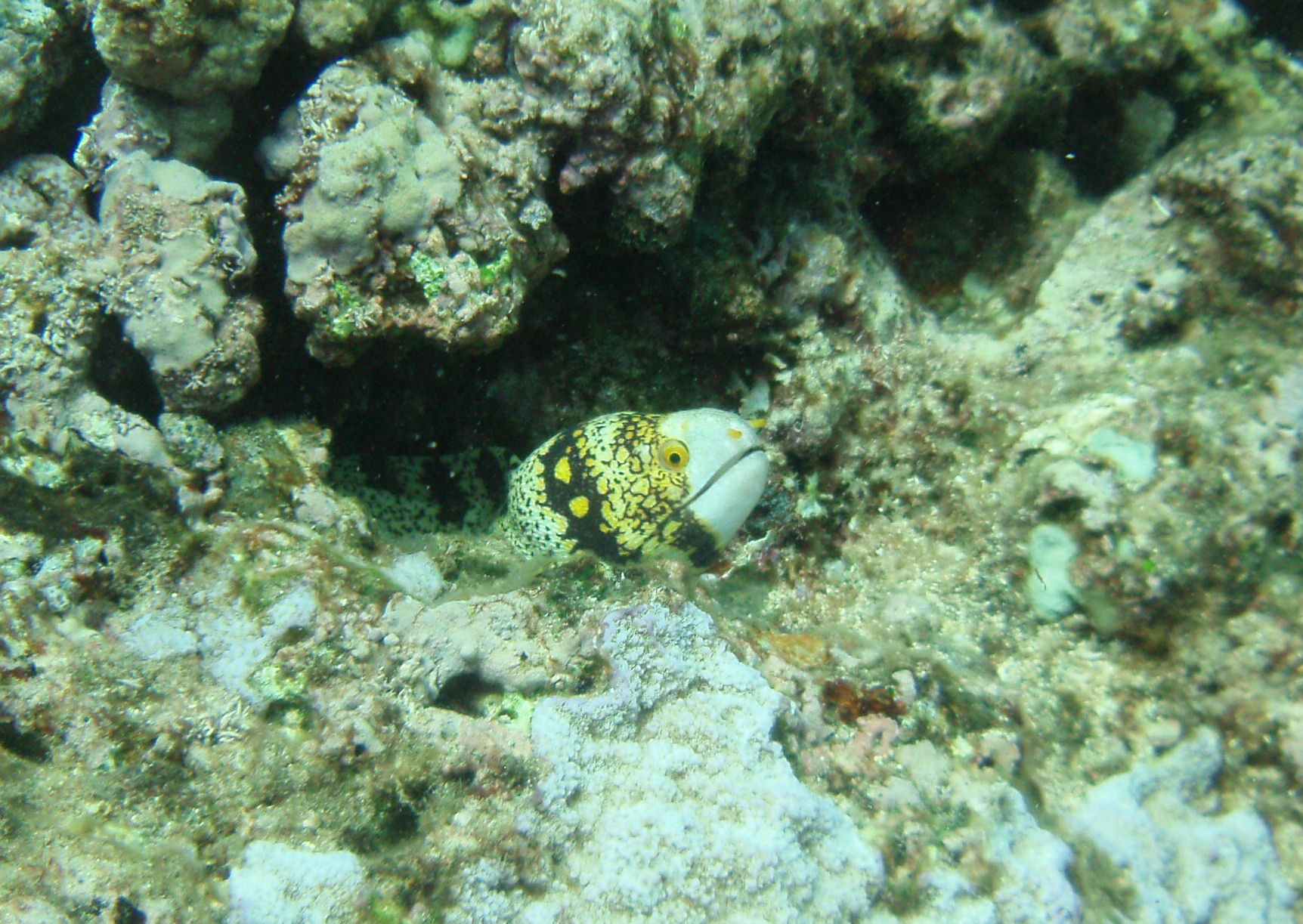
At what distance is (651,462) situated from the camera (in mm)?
3271

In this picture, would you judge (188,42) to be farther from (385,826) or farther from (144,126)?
(385,826)

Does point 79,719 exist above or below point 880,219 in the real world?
below

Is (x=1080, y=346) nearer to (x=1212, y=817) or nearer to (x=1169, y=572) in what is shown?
(x=1169, y=572)

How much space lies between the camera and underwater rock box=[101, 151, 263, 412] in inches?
101

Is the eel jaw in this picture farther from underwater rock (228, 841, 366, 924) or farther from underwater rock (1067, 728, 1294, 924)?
underwater rock (228, 841, 366, 924)

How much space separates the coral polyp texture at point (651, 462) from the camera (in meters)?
1.96

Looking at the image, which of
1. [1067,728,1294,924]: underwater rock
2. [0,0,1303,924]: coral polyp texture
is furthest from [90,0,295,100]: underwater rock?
[1067,728,1294,924]: underwater rock

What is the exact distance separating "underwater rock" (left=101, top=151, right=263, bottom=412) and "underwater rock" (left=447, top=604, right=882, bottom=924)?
1.84m

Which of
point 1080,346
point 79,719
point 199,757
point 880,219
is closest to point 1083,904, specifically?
point 1080,346

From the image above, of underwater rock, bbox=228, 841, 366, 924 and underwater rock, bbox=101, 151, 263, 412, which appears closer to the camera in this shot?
underwater rock, bbox=228, 841, 366, 924

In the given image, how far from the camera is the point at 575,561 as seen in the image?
2449 millimetres

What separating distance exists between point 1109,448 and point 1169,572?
22.2 inches

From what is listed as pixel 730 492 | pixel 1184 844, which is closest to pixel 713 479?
pixel 730 492

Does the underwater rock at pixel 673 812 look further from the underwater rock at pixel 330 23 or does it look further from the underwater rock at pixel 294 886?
the underwater rock at pixel 330 23
